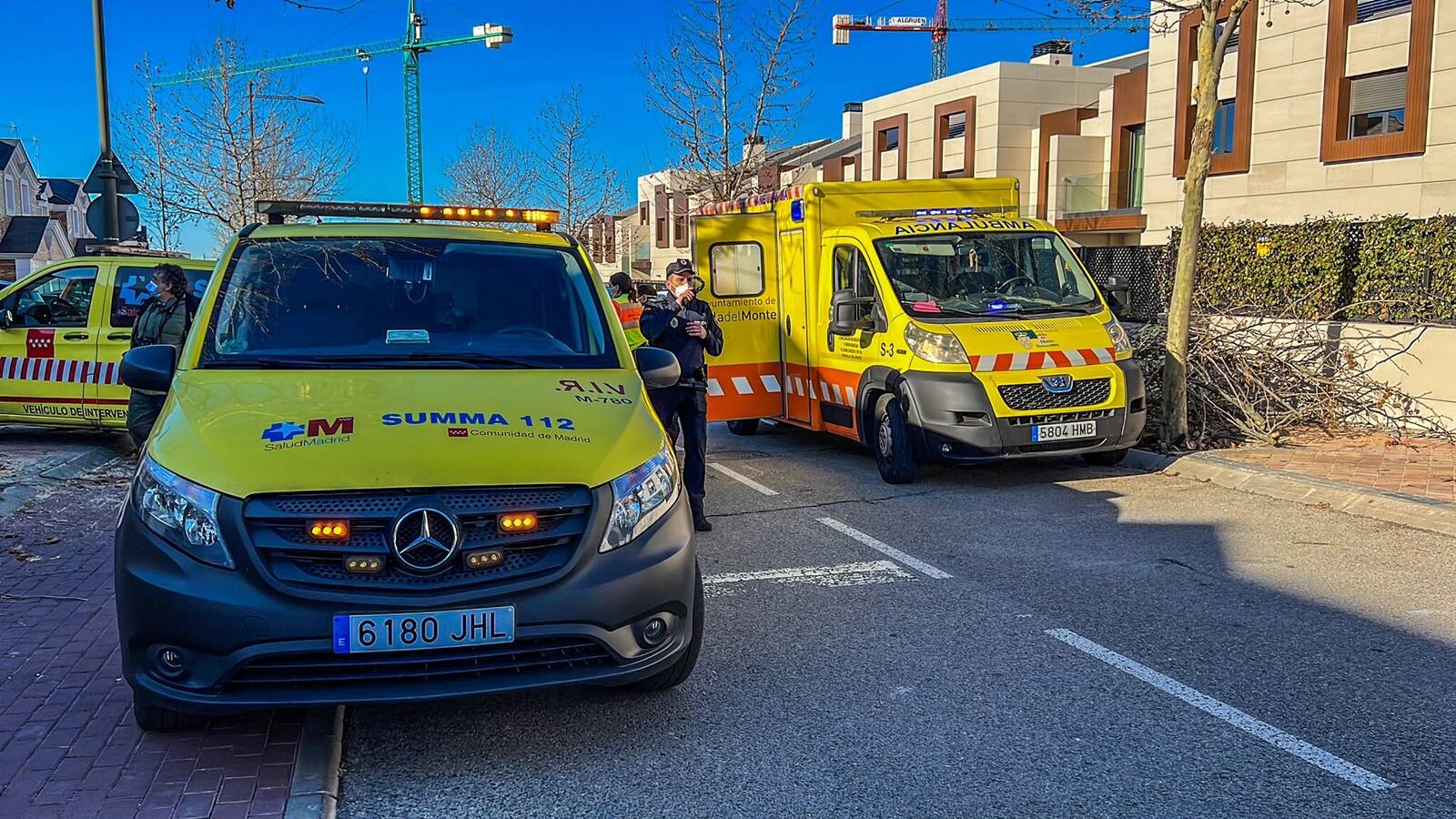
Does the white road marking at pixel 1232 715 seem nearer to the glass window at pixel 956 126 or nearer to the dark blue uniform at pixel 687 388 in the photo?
the dark blue uniform at pixel 687 388

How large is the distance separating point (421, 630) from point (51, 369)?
8.91 metres

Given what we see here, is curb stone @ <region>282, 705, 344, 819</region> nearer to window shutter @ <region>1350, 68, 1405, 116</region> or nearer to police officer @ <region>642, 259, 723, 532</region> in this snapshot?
police officer @ <region>642, 259, 723, 532</region>

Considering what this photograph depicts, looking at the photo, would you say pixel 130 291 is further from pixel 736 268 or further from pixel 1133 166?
pixel 1133 166

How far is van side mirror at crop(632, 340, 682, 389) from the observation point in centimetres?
499

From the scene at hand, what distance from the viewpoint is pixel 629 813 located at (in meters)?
3.62

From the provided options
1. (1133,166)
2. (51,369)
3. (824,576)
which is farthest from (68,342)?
(1133,166)

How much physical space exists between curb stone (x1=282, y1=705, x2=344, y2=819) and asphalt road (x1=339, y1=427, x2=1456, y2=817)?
79 millimetres

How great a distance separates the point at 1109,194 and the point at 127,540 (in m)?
38.5

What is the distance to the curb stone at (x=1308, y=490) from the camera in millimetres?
7645

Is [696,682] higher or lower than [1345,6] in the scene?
lower

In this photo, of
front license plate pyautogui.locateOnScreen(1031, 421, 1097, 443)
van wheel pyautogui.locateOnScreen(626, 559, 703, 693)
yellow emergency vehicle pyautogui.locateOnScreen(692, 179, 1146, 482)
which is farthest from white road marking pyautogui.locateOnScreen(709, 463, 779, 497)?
van wheel pyautogui.locateOnScreen(626, 559, 703, 693)

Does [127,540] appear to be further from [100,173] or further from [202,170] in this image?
[202,170]

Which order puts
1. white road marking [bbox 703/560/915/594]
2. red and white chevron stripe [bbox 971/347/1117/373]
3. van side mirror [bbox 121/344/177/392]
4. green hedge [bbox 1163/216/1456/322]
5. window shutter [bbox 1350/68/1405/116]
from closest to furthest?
1. van side mirror [bbox 121/344/177/392]
2. white road marking [bbox 703/560/915/594]
3. red and white chevron stripe [bbox 971/347/1117/373]
4. green hedge [bbox 1163/216/1456/322]
5. window shutter [bbox 1350/68/1405/116]

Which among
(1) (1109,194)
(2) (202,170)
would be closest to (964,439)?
(2) (202,170)
